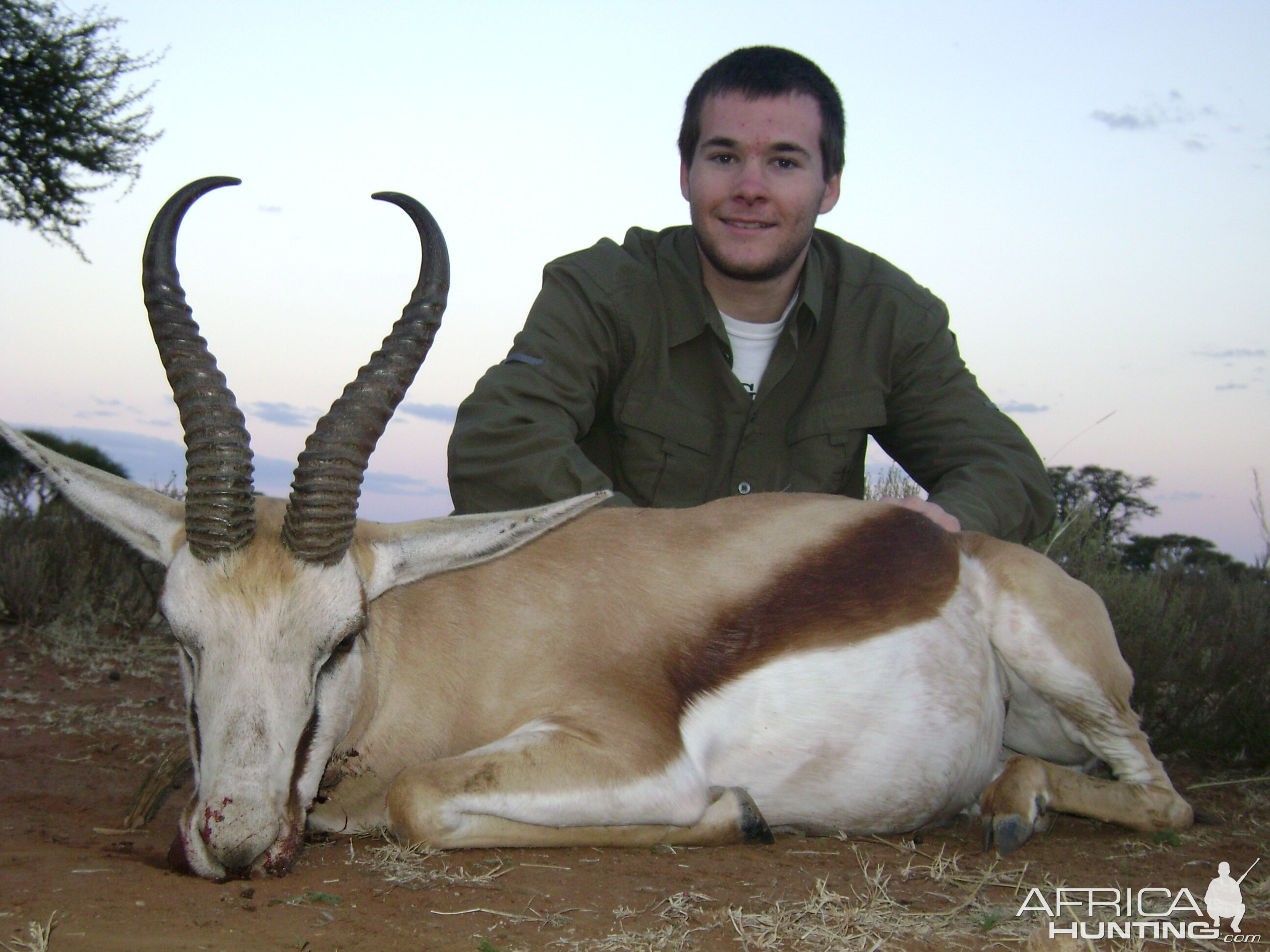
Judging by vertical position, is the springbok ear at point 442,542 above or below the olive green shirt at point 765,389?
below

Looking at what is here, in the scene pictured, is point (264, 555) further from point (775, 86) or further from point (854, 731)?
point (775, 86)

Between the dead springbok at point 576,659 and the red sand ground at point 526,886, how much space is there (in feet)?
0.42

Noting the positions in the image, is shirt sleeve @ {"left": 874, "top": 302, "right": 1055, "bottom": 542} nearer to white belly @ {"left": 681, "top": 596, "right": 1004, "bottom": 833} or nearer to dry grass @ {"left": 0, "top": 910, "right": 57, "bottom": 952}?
white belly @ {"left": 681, "top": 596, "right": 1004, "bottom": 833}

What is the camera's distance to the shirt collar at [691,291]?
5672 mm

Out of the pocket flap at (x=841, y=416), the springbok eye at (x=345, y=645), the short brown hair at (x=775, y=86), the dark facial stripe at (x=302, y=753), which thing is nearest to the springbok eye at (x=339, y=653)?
the springbok eye at (x=345, y=645)

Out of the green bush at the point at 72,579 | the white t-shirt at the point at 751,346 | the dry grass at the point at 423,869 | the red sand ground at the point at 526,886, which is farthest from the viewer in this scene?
the green bush at the point at 72,579

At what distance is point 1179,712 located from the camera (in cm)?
594

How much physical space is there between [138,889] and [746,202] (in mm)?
4108

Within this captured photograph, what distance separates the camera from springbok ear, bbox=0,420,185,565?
136 inches

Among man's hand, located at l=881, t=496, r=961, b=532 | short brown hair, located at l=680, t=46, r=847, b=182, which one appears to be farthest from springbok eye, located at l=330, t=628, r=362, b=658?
short brown hair, located at l=680, t=46, r=847, b=182

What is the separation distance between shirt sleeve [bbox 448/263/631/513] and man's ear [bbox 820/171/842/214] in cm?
148

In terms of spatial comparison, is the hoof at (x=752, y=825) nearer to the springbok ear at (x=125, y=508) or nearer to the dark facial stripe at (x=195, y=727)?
the dark facial stripe at (x=195, y=727)

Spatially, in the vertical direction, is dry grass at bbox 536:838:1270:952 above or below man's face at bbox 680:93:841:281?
below

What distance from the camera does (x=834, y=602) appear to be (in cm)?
391
